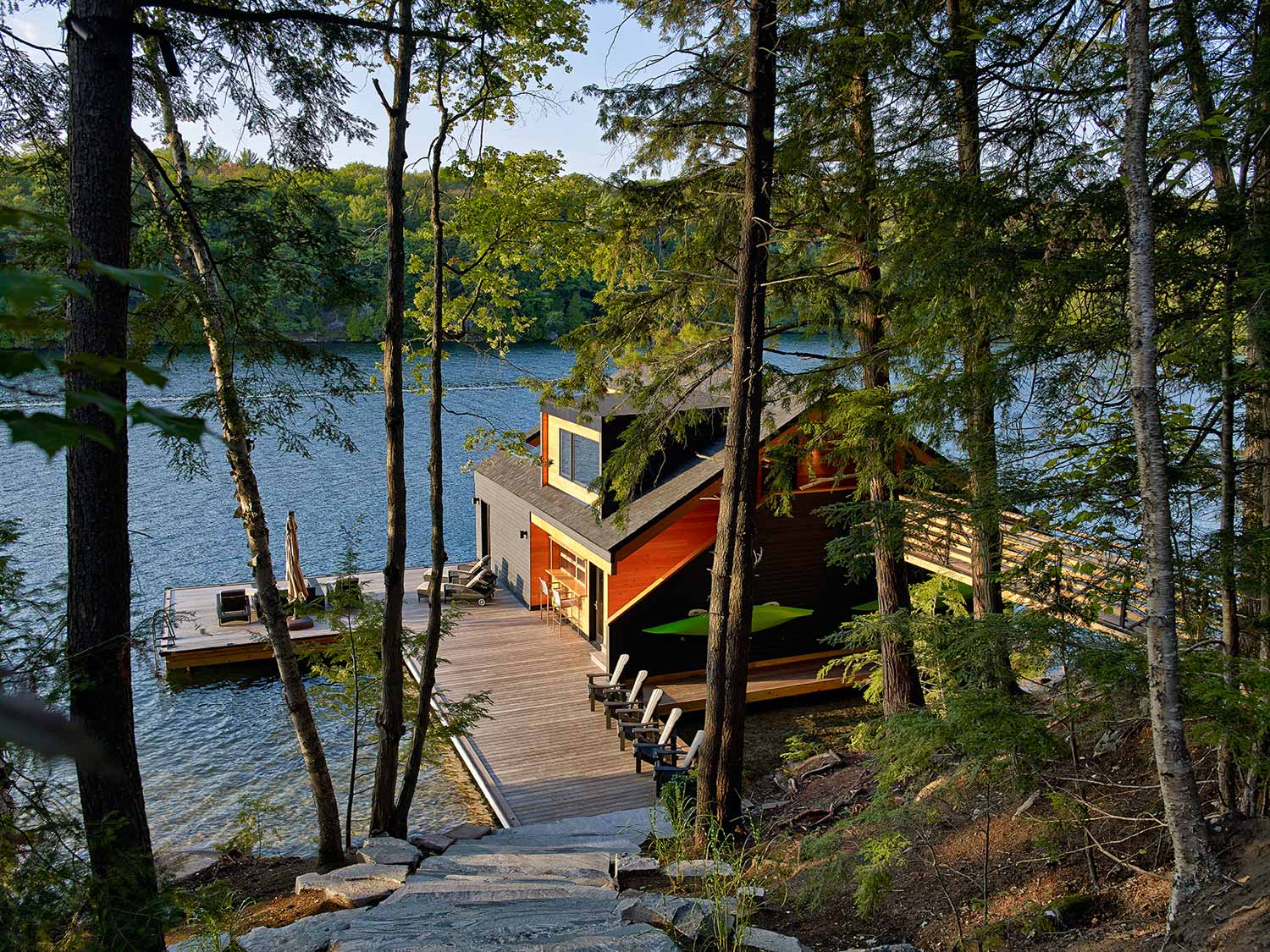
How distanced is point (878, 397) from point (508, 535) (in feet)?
39.5

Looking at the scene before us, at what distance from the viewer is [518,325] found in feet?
37.4

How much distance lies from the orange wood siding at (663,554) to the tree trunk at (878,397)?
4518mm

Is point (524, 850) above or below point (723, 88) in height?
below

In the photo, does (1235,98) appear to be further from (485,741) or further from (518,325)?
(485,741)

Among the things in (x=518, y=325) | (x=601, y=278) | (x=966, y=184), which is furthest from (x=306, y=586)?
(x=966, y=184)

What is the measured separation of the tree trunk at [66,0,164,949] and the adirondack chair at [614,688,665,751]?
7.88 meters

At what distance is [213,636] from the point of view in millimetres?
16031

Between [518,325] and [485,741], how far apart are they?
579cm

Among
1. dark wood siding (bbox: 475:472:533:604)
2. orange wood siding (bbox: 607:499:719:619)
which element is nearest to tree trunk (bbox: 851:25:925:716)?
orange wood siding (bbox: 607:499:719:619)

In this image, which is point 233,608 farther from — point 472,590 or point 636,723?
point 636,723

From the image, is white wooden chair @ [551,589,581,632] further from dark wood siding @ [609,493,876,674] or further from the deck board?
dark wood siding @ [609,493,876,674]

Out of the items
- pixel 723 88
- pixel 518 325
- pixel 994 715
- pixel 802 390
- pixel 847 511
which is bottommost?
pixel 994 715

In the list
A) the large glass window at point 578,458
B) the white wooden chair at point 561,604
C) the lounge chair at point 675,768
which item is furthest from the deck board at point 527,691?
the large glass window at point 578,458

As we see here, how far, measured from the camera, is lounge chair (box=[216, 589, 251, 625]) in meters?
16.6
